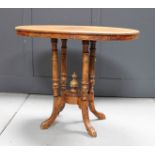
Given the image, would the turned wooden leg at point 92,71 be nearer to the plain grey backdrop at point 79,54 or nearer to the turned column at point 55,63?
the turned column at point 55,63

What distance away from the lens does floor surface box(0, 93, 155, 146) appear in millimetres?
2193

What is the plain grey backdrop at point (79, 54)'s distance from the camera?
3020 millimetres

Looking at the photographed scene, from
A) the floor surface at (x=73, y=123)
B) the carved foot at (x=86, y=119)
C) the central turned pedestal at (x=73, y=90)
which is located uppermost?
the central turned pedestal at (x=73, y=90)

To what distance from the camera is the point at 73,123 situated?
252cm

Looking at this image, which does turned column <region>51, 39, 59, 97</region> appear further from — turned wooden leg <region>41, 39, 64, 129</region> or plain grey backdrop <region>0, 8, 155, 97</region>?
plain grey backdrop <region>0, 8, 155, 97</region>

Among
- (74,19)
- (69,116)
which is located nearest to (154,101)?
(69,116)

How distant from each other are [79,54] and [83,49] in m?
1.03

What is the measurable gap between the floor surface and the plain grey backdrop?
5.4 inches

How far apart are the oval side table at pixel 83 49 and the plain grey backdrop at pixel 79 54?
2.35 ft

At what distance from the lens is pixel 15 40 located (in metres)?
3.16

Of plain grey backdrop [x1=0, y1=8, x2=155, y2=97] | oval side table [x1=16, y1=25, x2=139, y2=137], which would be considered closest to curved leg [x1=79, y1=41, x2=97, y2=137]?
oval side table [x1=16, y1=25, x2=139, y2=137]

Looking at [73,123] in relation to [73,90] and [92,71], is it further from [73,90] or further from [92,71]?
[92,71]

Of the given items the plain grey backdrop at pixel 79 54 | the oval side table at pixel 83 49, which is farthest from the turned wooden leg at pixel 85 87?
the plain grey backdrop at pixel 79 54

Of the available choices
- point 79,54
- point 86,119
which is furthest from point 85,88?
point 79,54
